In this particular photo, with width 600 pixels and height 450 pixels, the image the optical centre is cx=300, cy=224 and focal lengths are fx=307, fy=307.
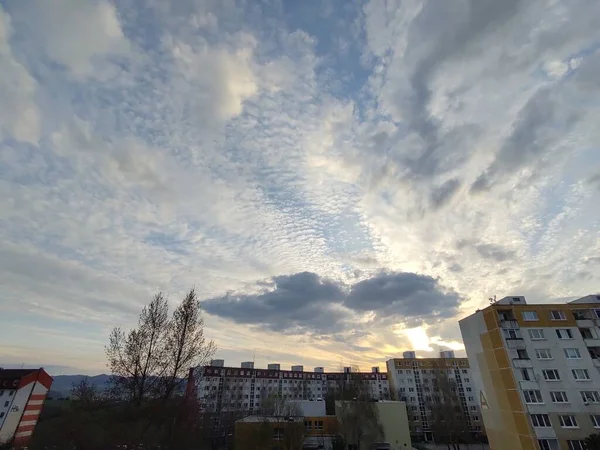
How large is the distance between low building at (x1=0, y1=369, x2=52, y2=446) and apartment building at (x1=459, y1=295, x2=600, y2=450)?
214 feet

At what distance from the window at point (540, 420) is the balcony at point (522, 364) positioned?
15.7 ft

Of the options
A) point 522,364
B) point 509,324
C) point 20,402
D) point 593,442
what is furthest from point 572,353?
point 20,402

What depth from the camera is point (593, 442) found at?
29672mm

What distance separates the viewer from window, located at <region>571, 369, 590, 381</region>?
1356 inches

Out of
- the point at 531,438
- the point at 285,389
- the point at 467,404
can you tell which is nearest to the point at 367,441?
the point at 531,438

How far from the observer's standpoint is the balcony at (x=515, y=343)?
36906 millimetres

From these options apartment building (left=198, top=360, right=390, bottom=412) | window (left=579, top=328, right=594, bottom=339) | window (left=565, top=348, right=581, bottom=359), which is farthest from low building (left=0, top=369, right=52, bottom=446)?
window (left=579, top=328, right=594, bottom=339)

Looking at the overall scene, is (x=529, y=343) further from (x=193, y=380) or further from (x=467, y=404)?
(x=467, y=404)

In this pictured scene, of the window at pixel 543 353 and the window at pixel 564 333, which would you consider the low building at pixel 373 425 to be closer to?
the window at pixel 543 353

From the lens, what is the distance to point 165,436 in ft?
71.1

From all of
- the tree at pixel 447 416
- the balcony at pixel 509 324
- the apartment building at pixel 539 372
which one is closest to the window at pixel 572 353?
the apartment building at pixel 539 372

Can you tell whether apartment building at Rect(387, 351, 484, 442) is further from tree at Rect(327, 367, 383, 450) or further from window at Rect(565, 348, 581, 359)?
window at Rect(565, 348, 581, 359)

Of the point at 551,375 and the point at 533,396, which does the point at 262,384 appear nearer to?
the point at 533,396

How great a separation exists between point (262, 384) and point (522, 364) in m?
73.1
